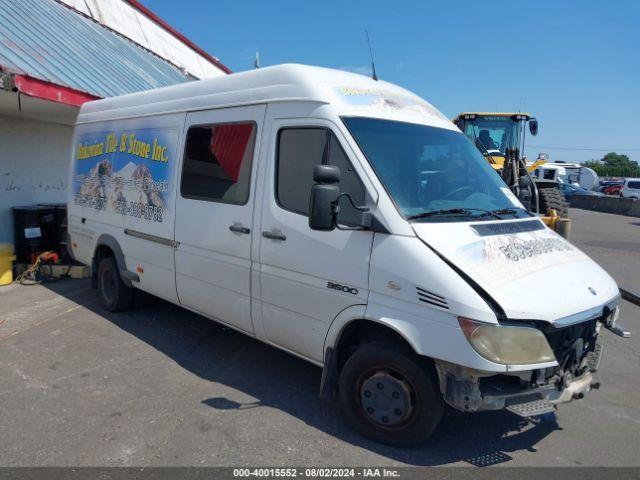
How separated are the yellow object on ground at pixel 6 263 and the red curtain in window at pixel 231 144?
514 cm

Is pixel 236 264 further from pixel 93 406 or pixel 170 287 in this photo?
pixel 93 406

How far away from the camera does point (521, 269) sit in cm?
333

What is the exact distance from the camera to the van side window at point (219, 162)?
4.36 m

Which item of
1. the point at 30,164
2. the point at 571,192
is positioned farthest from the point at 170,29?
the point at 571,192

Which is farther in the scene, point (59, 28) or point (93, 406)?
point (59, 28)

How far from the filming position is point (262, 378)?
4.66 meters

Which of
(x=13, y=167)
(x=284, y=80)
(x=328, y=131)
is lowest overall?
(x=13, y=167)

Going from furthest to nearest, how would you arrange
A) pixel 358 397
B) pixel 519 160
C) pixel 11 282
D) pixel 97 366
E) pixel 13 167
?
pixel 519 160, pixel 13 167, pixel 11 282, pixel 97 366, pixel 358 397

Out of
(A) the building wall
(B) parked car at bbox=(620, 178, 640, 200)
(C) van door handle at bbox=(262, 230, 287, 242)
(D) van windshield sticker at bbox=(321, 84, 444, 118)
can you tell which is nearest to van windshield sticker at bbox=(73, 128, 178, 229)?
(C) van door handle at bbox=(262, 230, 287, 242)

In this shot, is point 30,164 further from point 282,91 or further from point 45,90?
point 282,91

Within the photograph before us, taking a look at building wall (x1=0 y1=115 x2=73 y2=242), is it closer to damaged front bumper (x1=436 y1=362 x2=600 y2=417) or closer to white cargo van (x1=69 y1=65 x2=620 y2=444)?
white cargo van (x1=69 y1=65 x2=620 y2=444)

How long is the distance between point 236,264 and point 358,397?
155cm

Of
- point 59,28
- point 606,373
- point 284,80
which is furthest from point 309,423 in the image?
point 59,28

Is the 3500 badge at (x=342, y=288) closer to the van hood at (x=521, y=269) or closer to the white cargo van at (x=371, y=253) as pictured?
the white cargo van at (x=371, y=253)
